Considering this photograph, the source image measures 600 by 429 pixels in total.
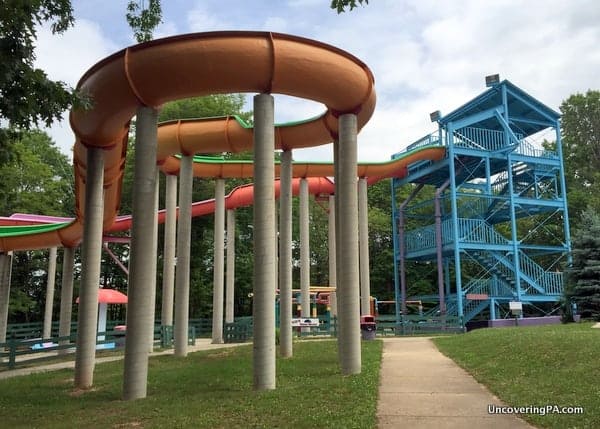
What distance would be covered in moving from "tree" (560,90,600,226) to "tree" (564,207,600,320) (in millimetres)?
28125

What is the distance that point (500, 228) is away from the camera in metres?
46.0

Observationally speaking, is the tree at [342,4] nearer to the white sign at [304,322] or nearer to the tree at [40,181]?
the white sign at [304,322]

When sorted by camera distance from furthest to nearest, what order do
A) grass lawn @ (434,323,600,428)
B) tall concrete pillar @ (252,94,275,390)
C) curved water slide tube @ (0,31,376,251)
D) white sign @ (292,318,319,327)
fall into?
1. white sign @ (292,318,319,327)
2. curved water slide tube @ (0,31,376,251)
3. tall concrete pillar @ (252,94,275,390)
4. grass lawn @ (434,323,600,428)

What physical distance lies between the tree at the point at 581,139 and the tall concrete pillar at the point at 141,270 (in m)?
43.9

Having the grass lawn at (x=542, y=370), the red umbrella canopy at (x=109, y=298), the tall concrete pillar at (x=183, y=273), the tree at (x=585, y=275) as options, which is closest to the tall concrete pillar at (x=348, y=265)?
the grass lawn at (x=542, y=370)

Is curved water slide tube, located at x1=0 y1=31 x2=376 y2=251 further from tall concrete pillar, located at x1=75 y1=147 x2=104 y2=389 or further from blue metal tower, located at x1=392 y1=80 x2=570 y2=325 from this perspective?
blue metal tower, located at x1=392 y1=80 x2=570 y2=325

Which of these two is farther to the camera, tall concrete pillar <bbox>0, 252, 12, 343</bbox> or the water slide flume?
tall concrete pillar <bbox>0, 252, 12, 343</bbox>

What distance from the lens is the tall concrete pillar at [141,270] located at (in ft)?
34.2

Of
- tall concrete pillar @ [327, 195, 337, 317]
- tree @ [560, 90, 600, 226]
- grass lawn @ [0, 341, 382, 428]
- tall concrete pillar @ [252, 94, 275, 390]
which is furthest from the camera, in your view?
tree @ [560, 90, 600, 226]

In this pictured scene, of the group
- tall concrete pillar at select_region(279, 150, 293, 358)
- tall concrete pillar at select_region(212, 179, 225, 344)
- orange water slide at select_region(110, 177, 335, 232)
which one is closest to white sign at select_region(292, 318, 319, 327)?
tall concrete pillar at select_region(212, 179, 225, 344)

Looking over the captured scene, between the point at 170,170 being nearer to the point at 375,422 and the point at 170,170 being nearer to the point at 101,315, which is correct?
the point at 101,315

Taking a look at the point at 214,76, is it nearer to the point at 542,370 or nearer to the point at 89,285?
the point at 89,285

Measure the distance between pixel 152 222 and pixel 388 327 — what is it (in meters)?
18.1

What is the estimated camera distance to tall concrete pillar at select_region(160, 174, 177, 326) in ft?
66.6
